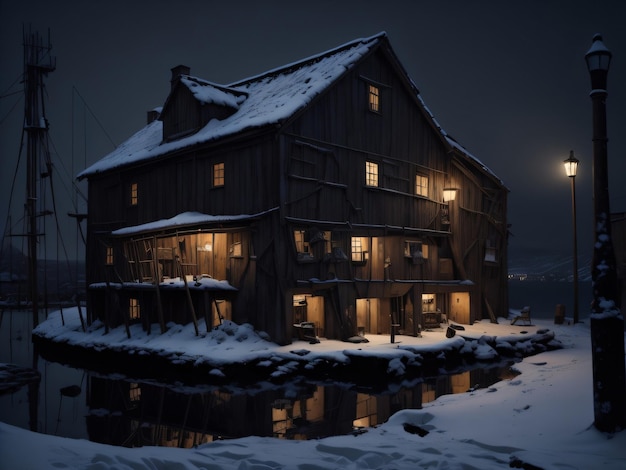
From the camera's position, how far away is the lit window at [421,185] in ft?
94.6

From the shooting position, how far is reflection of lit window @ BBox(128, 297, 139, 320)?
2800 centimetres

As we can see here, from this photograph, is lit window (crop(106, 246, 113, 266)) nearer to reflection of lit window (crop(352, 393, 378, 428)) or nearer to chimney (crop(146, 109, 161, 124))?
chimney (crop(146, 109, 161, 124))

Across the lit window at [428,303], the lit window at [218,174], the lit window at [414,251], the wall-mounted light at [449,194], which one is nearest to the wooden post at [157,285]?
the lit window at [218,174]

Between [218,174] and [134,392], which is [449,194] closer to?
[218,174]

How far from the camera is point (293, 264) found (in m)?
22.2

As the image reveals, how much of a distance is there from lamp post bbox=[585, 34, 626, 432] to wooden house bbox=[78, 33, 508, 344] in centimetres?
1437

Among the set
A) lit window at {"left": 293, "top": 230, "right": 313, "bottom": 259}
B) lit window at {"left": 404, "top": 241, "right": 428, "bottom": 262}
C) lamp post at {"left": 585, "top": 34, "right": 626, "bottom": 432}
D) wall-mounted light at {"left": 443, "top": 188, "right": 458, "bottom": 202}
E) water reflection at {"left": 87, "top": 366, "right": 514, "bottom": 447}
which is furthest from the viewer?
wall-mounted light at {"left": 443, "top": 188, "right": 458, "bottom": 202}

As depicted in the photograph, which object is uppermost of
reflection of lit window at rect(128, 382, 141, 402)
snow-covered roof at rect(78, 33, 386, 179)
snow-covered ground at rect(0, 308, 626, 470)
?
snow-covered roof at rect(78, 33, 386, 179)

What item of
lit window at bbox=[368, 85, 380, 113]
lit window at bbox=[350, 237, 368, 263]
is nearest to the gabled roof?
lit window at bbox=[368, 85, 380, 113]

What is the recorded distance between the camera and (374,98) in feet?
87.9

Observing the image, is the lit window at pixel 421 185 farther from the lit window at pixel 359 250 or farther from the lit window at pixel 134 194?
the lit window at pixel 134 194

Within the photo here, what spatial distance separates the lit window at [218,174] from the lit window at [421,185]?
10.3 m

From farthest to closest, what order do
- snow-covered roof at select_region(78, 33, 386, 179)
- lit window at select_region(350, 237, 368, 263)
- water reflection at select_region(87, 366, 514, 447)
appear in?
lit window at select_region(350, 237, 368, 263) → snow-covered roof at select_region(78, 33, 386, 179) → water reflection at select_region(87, 366, 514, 447)

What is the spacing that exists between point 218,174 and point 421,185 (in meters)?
10.9
